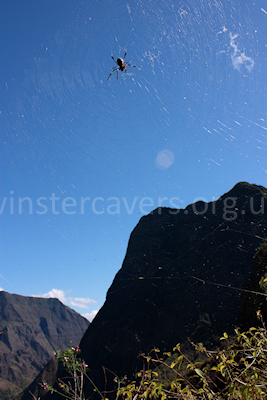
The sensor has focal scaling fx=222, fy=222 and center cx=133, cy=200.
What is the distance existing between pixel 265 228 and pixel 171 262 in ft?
114

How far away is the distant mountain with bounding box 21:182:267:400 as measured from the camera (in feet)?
168

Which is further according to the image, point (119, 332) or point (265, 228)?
point (119, 332)

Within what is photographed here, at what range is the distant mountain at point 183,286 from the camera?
168 ft

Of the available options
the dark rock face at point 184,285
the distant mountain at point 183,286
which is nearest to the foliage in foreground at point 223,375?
the distant mountain at point 183,286

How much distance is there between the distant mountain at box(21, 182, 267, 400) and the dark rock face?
186mm

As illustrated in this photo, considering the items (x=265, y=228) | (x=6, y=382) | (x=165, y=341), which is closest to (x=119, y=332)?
(x=165, y=341)

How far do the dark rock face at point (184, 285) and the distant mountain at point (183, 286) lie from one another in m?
0.19

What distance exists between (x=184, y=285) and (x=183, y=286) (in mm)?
440

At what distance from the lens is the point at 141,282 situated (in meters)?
83.4

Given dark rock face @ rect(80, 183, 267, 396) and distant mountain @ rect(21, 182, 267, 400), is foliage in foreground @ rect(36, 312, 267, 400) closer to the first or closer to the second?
distant mountain @ rect(21, 182, 267, 400)

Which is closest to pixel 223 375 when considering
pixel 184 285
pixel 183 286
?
pixel 183 286

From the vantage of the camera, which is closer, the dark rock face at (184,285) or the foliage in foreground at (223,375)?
the foliage in foreground at (223,375)

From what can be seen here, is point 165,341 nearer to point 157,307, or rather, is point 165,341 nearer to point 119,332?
point 157,307

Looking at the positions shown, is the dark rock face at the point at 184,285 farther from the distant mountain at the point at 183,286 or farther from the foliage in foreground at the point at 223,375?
the foliage in foreground at the point at 223,375
